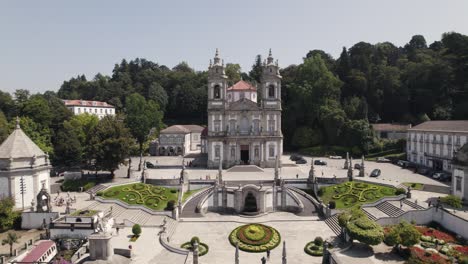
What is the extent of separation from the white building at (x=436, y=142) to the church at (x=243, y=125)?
21471 millimetres

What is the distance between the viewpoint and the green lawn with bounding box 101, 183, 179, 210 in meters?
38.4

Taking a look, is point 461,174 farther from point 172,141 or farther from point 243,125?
point 172,141

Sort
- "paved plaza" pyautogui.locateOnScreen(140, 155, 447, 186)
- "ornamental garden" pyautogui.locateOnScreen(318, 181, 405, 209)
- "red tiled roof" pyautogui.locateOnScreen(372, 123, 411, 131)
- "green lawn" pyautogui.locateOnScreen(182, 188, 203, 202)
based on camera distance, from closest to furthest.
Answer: "ornamental garden" pyautogui.locateOnScreen(318, 181, 405, 209) < "green lawn" pyautogui.locateOnScreen(182, 188, 203, 202) < "paved plaza" pyautogui.locateOnScreen(140, 155, 447, 186) < "red tiled roof" pyautogui.locateOnScreen(372, 123, 411, 131)

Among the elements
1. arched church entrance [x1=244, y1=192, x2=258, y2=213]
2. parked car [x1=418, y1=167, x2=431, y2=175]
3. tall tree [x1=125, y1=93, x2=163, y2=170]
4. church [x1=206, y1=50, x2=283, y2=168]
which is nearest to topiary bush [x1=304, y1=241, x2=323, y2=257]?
arched church entrance [x1=244, y1=192, x2=258, y2=213]

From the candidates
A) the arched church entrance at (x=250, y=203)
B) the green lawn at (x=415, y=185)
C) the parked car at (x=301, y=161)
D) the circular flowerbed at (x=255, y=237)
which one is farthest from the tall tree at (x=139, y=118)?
the green lawn at (x=415, y=185)

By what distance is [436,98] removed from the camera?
71438 mm

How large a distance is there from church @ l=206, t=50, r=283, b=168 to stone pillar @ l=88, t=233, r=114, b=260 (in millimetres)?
31261

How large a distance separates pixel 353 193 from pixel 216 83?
2630 centimetres

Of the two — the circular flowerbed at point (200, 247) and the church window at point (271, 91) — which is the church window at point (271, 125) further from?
the circular flowerbed at point (200, 247)

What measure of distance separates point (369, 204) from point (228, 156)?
23199 millimetres

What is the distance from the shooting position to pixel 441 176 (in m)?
45.8

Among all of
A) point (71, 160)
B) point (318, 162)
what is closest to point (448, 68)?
point (318, 162)

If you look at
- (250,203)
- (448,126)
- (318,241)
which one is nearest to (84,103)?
(250,203)

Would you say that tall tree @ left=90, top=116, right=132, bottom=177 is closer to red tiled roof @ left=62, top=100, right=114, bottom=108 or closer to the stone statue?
the stone statue
